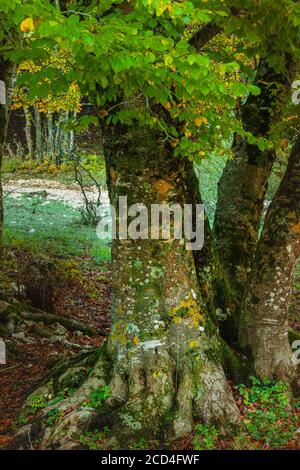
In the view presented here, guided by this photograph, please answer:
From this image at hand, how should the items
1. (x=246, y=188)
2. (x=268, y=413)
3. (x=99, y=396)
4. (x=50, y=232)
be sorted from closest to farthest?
1. (x=99, y=396)
2. (x=268, y=413)
3. (x=246, y=188)
4. (x=50, y=232)

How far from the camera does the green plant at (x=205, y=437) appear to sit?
4.59 meters

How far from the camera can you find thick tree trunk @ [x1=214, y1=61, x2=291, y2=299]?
678 cm

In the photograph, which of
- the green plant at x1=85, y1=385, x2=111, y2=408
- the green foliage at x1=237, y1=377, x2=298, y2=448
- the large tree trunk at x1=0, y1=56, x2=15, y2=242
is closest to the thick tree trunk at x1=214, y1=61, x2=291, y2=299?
the green foliage at x1=237, y1=377, x2=298, y2=448

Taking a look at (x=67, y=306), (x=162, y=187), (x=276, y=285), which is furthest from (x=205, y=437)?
(x=67, y=306)

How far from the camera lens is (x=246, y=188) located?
6.90 metres

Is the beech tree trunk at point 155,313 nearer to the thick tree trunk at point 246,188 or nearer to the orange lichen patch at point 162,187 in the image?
the orange lichen patch at point 162,187

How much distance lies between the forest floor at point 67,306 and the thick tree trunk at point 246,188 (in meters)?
1.89

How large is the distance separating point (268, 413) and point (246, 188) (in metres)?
3.01

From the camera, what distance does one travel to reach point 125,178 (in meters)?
4.98

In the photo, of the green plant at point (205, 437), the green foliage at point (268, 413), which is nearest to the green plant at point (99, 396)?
the green plant at point (205, 437)

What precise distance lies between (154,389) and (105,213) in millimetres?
10464

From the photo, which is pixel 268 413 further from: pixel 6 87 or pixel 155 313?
pixel 6 87
